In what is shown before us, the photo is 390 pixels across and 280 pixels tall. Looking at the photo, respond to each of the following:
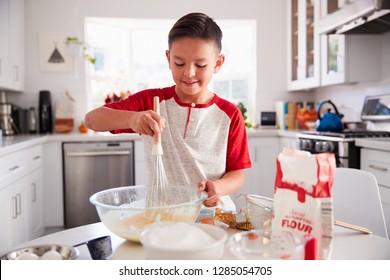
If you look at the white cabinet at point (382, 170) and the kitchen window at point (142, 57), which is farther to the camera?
the kitchen window at point (142, 57)

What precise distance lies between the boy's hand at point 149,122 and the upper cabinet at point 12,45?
213 cm

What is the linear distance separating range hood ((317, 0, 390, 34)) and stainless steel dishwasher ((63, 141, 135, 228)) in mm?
1509

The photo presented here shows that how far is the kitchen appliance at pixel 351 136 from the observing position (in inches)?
80.7

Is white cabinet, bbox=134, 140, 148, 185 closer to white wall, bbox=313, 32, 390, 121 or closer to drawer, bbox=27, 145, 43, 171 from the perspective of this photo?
drawer, bbox=27, 145, 43, 171

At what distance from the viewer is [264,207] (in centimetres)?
79

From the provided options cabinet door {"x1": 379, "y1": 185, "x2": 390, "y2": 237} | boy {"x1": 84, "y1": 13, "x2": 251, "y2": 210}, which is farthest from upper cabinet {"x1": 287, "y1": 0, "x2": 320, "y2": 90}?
boy {"x1": 84, "y1": 13, "x2": 251, "y2": 210}

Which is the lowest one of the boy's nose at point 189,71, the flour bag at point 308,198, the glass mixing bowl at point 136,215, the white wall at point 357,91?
the glass mixing bowl at point 136,215

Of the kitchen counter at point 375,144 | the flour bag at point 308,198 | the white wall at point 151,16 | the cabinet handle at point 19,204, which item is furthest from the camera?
the white wall at point 151,16

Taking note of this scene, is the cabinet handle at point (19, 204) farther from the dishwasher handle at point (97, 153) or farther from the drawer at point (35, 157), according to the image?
the dishwasher handle at point (97, 153)

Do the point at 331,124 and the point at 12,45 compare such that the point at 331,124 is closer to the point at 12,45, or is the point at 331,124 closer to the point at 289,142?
the point at 289,142

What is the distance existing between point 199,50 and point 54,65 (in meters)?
2.52

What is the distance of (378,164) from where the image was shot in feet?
6.03

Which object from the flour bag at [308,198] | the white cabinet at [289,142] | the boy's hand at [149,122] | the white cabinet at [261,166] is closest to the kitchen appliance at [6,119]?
the white cabinet at [261,166]

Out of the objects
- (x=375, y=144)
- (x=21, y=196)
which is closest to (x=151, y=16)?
(x=21, y=196)
